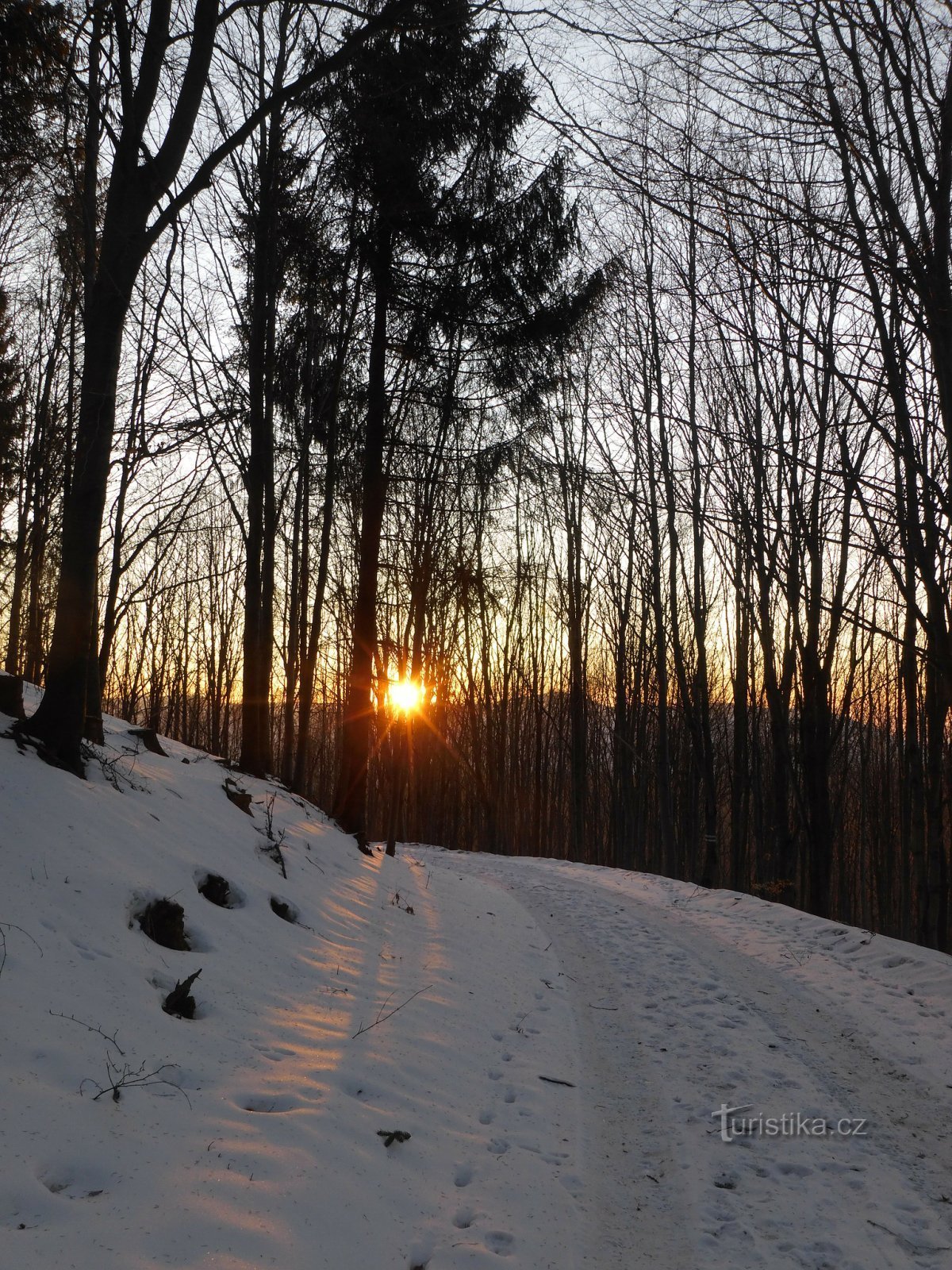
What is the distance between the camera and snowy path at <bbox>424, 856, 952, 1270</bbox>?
3.02 metres

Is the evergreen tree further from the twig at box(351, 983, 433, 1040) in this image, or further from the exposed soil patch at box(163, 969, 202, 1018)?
the exposed soil patch at box(163, 969, 202, 1018)

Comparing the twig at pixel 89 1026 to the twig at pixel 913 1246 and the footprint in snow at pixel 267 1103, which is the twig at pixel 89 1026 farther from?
the twig at pixel 913 1246

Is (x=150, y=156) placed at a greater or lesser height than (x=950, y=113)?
greater

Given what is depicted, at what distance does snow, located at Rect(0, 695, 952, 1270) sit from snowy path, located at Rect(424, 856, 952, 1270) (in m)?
0.02

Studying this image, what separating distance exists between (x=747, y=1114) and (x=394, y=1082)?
190 cm

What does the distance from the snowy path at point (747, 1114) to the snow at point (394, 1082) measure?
2 cm

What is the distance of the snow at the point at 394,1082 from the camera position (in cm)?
269

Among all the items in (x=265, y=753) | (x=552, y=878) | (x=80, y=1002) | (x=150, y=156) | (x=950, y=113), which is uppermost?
(x=150, y=156)

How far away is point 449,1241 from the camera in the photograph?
2.89m

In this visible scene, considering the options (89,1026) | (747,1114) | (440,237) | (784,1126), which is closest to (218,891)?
(89,1026)

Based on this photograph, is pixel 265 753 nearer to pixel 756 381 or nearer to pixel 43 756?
pixel 43 756

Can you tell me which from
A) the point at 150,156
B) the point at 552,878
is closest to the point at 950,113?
the point at 150,156

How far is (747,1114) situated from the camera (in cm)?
399

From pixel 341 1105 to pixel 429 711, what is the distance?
21473 mm
